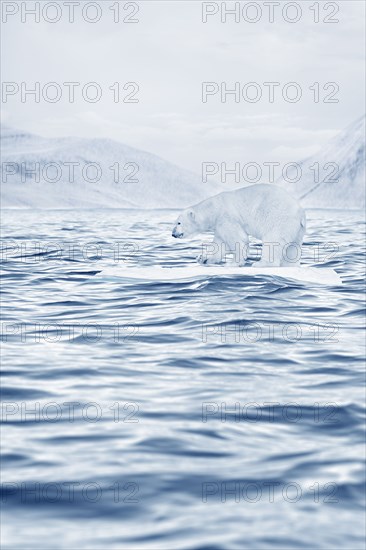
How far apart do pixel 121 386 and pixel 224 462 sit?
69.8 inches

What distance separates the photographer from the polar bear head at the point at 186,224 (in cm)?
1423

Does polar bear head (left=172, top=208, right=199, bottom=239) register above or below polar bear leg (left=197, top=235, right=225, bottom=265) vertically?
above

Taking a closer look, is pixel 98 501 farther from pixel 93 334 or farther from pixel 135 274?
pixel 135 274

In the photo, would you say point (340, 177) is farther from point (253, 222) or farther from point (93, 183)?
point (253, 222)

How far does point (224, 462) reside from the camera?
4707 millimetres

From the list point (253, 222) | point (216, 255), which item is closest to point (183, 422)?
point (253, 222)

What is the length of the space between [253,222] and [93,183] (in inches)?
4734

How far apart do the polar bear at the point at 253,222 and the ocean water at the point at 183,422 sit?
95.6 inches

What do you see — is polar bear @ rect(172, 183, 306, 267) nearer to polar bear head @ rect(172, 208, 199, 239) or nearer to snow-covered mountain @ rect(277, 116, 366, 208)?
polar bear head @ rect(172, 208, 199, 239)

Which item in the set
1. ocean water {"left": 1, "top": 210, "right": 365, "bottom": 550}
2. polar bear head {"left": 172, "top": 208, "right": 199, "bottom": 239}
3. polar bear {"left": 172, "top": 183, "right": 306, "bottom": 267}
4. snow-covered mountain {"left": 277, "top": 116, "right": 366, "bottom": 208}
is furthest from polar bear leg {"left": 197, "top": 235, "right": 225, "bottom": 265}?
snow-covered mountain {"left": 277, "top": 116, "right": 366, "bottom": 208}

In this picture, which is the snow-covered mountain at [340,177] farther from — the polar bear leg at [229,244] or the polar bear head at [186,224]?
the polar bear leg at [229,244]

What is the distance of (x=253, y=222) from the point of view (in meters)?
13.6

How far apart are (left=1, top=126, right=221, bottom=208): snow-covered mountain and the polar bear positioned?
313 ft

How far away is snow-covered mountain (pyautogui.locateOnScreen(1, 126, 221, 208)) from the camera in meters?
→ 118
